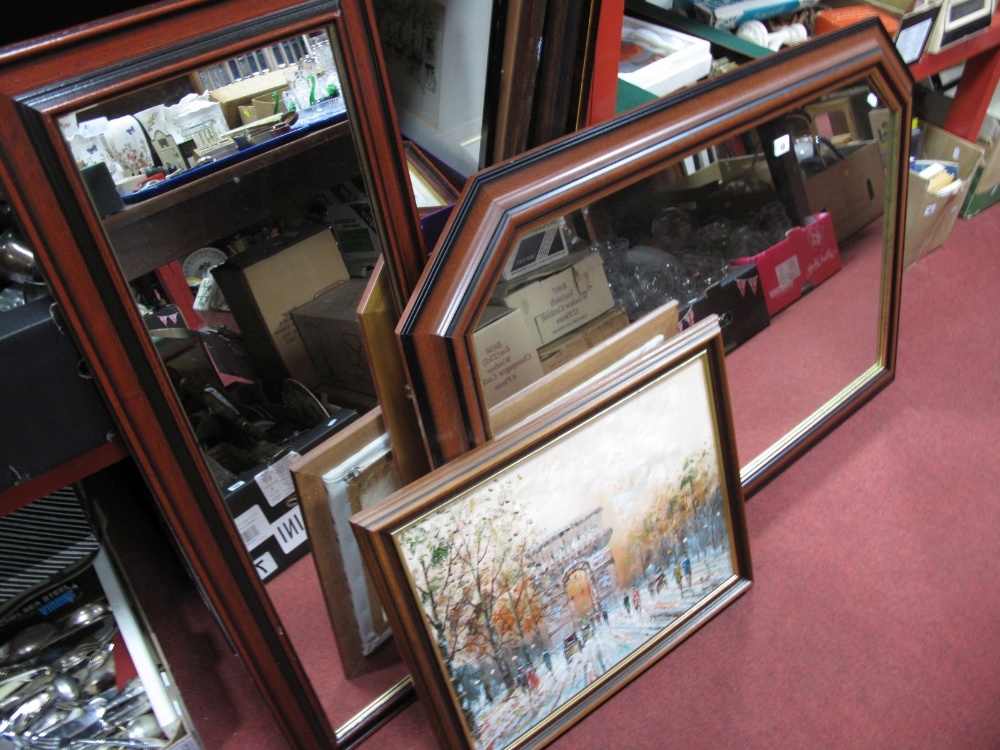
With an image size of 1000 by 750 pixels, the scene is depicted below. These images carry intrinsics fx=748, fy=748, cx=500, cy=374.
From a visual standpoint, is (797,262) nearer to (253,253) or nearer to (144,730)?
(253,253)

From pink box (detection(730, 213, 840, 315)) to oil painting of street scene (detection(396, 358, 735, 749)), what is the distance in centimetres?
67

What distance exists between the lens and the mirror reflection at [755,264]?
1.24 meters

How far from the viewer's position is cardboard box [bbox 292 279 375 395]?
0.92 metres

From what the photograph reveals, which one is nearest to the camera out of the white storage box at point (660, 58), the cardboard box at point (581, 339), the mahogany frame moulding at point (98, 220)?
the mahogany frame moulding at point (98, 220)

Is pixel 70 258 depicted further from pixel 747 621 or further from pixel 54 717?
pixel 747 621

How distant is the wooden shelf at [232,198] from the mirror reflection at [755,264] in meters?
0.40

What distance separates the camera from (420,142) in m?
1.09

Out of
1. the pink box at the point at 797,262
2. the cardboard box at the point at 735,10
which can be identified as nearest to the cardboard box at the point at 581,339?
the pink box at the point at 797,262

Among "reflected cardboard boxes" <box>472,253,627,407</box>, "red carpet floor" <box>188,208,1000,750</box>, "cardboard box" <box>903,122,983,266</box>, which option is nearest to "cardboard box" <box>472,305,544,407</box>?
"reflected cardboard boxes" <box>472,253,627,407</box>

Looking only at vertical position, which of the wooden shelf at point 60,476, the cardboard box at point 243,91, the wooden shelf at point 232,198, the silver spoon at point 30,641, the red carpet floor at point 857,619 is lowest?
the red carpet floor at point 857,619

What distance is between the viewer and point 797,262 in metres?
1.73

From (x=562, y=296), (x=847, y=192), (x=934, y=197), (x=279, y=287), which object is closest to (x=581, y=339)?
(x=562, y=296)

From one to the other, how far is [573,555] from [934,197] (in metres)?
1.42

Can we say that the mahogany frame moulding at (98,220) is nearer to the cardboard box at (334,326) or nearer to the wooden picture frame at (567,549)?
the cardboard box at (334,326)
